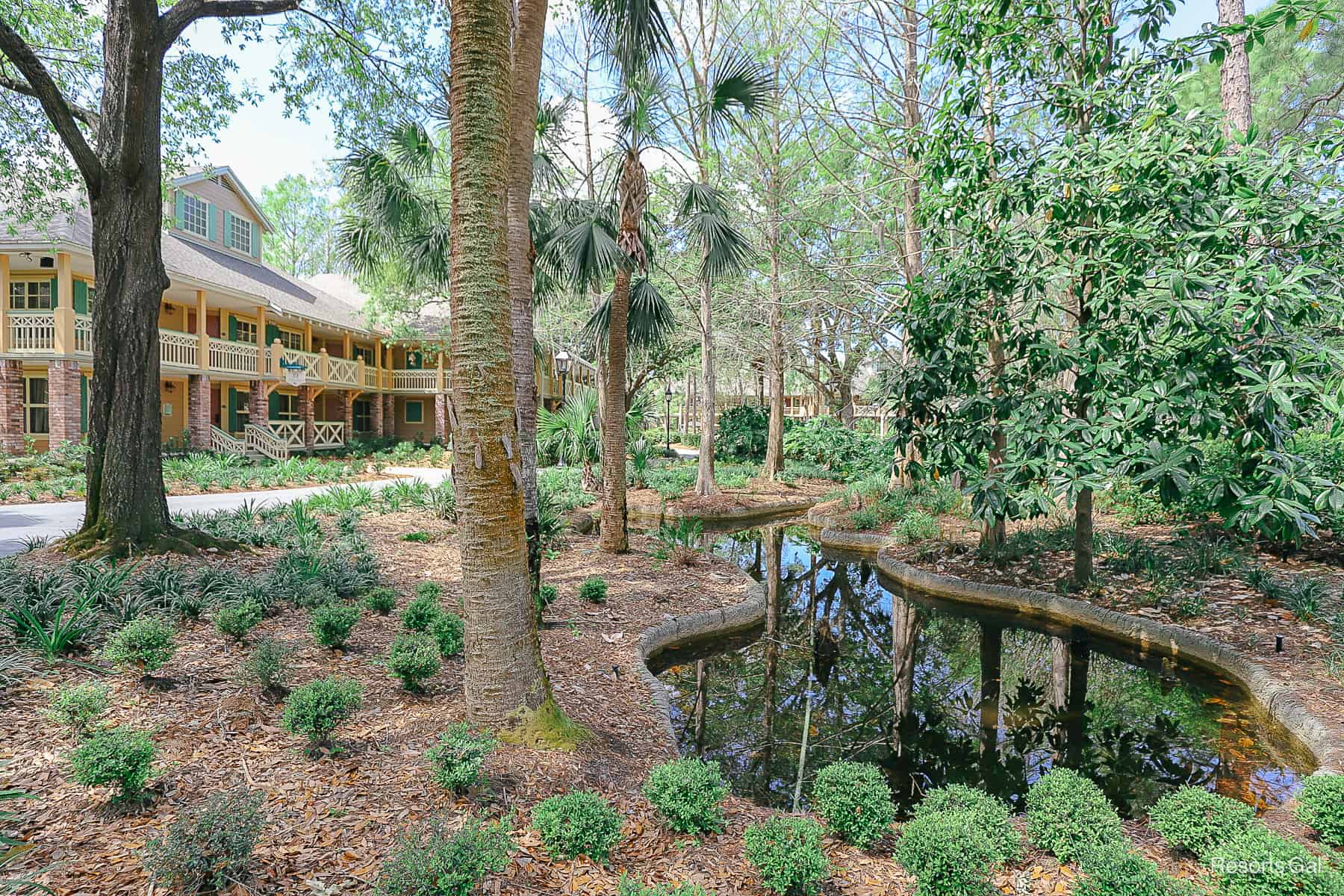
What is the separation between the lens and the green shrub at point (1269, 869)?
2406mm

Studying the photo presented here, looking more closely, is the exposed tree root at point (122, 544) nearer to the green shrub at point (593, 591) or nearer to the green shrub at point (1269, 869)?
the green shrub at point (593, 591)

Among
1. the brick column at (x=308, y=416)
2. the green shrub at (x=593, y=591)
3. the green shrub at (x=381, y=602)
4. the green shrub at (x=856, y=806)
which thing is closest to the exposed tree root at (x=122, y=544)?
the green shrub at (x=381, y=602)

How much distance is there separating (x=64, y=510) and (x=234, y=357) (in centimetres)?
937

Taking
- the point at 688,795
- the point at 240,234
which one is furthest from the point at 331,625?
the point at 240,234

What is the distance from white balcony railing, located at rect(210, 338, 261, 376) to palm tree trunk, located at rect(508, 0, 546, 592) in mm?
16350

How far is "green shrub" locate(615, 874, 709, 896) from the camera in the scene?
2.25 m

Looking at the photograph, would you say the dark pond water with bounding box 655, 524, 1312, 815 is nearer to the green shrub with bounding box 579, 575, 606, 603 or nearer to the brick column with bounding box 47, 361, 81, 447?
the green shrub with bounding box 579, 575, 606, 603

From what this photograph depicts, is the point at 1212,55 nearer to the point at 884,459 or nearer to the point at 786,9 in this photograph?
the point at 884,459

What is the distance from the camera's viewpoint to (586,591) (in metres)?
6.55

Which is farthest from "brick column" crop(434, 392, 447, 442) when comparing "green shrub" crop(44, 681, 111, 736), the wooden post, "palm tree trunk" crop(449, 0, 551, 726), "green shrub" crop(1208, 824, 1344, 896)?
"green shrub" crop(1208, 824, 1344, 896)

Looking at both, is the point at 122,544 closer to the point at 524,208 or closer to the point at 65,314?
the point at 524,208

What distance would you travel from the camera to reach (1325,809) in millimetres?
2977

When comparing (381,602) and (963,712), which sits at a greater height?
(381,602)

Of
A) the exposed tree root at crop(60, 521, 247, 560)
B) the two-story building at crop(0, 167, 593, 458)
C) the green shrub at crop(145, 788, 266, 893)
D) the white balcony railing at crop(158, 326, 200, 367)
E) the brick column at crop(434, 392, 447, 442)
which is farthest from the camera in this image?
the brick column at crop(434, 392, 447, 442)
